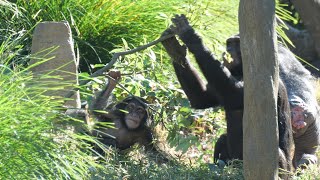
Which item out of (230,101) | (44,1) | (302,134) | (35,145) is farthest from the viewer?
(44,1)

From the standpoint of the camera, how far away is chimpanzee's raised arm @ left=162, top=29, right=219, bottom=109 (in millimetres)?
4254

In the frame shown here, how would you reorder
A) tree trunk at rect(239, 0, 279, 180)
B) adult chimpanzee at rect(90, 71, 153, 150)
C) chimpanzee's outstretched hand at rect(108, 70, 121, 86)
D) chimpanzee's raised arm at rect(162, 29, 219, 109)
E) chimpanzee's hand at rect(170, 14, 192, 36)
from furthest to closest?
adult chimpanzee at rect(90, 71, 153, 150), chimpanzee's outstretched hand at rect(108, 70, 121, 86), chimpanzee's raised arm at rect(162, 29, 219, 109), chimpanzee's hand at rect(170, 14, 192, 36), tree trunk at rect(239, 0, 279, 180)

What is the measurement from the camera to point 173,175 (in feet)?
13.2

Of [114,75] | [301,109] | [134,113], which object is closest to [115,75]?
[114,75]

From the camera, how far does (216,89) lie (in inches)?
166

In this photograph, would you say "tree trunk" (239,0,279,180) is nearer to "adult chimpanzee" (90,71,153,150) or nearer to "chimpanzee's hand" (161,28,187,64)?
"chimpanzee's hand" (161,28,187,64)

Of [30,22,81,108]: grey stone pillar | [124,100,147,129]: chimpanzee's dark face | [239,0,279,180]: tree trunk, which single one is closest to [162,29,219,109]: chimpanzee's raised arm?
[124,100,147,129]: chimpanzee's dark face

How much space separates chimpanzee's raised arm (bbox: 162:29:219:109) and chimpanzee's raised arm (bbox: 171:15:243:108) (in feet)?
0.48

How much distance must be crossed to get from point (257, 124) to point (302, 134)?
1.94m

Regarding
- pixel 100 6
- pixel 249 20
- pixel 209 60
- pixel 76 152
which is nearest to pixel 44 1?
pixel 100 6

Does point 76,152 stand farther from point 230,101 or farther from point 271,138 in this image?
point 230,101

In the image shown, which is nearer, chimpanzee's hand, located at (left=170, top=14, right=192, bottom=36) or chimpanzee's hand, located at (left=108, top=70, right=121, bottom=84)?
chimpanzee's hand, located at (left=170, top=14, right=192, bottom=36)

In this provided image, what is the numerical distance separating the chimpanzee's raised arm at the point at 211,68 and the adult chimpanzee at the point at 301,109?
62cm

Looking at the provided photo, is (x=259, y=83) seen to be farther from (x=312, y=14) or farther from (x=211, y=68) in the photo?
(x=211, y=68)
